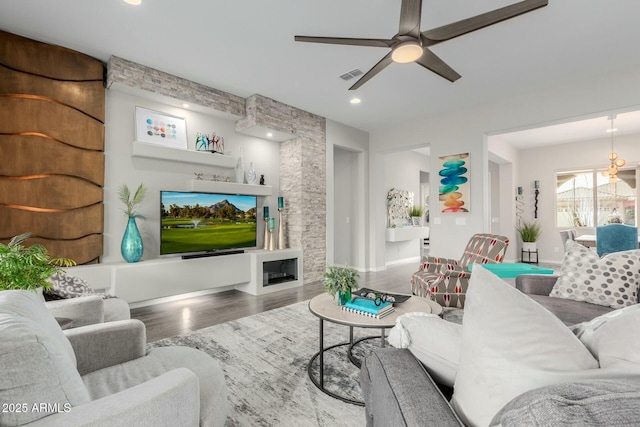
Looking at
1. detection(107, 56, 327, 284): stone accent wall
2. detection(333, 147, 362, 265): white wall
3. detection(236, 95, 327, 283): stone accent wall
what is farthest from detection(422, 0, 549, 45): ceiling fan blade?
detection(333, 147, 362, 265): white wall

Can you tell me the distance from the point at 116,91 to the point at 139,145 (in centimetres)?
72

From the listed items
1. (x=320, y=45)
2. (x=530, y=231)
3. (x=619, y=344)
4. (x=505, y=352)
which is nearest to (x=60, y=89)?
(x=320, y=45)

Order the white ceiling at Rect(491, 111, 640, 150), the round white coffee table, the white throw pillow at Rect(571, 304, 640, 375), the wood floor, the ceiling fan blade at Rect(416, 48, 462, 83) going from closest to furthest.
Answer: the white throw pillow at Rect(571, 304, 640, 375), the round white coffee table, the ceiling fan blade at Rect(416, 48, 462, 83), the wood floor, the white ceiling at Rect(491, 111, 640, 150)

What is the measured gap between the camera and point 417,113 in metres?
5.34

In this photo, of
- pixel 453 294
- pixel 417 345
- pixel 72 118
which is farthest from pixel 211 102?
pixel 417 345

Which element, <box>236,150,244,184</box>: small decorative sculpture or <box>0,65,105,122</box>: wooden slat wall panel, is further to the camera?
<box>236,150,244,184</box>: small decorative sculpture

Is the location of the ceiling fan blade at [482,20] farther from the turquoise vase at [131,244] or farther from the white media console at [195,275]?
the turquoise vase at [131,244]

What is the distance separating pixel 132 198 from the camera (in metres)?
3.86

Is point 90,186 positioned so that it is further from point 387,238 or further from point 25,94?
point 387,238

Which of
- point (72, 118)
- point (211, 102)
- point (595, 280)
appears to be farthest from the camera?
point (211, 102)

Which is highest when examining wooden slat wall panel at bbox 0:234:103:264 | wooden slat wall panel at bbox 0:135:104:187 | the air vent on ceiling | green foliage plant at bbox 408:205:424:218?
the air vent on ceiling

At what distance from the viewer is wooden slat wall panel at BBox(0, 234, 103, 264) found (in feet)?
10.7

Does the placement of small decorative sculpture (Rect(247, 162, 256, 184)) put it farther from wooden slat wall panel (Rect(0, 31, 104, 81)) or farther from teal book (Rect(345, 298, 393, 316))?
teal book (Rect(345, 298, 393, 316))

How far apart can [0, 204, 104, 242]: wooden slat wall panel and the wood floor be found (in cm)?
110
